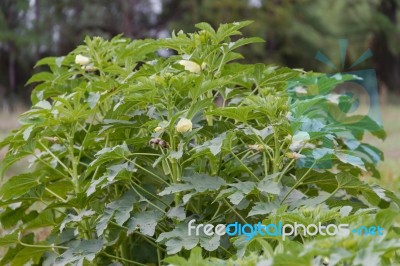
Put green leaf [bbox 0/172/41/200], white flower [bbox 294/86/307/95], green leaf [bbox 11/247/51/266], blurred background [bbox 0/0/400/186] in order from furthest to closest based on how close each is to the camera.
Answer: blurred background [bbox 0/0/400/186] → white flower [bbox 294/86/307/95] → green leaf [bbox 11/247/51/266] → green leaf [bbox 0/172/41/200]

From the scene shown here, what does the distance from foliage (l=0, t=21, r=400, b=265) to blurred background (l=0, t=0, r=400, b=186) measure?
38.2 feet

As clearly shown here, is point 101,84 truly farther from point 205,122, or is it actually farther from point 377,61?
point 377,61

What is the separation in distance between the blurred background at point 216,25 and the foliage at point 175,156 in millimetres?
11647

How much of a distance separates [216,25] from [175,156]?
1367cm

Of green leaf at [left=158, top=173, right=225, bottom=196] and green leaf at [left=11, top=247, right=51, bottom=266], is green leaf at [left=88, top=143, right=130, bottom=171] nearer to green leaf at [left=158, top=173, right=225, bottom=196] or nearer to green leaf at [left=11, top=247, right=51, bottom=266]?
green leaf at [left=158, top=173, right=225, bottom=196]

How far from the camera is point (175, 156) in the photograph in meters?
1.77

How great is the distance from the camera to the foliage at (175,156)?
1830mm

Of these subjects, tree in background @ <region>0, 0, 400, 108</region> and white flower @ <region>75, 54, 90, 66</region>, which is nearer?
white flower @ <region>75, 54, 90, 66</region>

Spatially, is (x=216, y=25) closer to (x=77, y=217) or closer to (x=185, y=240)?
(x=77, y=217)

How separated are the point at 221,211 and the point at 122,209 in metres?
0.32

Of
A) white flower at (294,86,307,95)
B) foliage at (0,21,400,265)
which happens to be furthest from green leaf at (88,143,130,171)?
white flower at (294,86,307,95)

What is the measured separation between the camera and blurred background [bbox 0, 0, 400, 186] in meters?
15.0

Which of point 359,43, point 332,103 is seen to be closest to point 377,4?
point 359,43

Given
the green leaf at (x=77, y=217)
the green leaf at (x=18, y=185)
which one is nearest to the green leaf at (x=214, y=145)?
the green leaf at (x=77, y=217)
